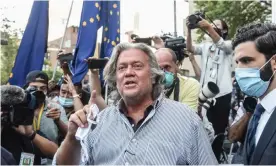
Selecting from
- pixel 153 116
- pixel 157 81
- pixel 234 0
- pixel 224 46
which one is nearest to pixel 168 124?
pixel 153 116

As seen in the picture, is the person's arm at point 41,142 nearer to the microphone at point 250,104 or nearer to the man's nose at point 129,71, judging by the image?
the man's nose at point 129,71

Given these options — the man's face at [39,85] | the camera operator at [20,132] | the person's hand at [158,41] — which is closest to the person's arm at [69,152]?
the camera operator at [20,132]

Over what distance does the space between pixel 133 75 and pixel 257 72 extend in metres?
0.78

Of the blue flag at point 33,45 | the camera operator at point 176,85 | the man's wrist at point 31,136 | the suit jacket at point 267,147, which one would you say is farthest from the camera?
the blue flag at point 33,45

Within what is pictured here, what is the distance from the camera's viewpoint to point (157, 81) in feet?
10.6

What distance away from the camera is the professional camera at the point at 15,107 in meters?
3.52

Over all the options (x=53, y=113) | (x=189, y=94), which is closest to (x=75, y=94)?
(x=53, y=113)

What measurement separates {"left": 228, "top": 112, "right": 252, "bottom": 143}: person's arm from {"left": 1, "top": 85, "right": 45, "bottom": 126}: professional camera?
5.01ft

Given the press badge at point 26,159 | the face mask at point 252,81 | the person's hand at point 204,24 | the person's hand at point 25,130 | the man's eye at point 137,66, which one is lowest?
the press badge at point 26,159

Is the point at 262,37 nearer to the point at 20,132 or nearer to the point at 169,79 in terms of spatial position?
the point at 169,79

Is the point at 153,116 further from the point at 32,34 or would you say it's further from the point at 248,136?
the point at 32,34

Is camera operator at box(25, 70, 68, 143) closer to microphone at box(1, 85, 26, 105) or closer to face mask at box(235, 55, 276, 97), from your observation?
microphone at box(1, 85, 26, 105)

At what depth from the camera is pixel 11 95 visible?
357 cm

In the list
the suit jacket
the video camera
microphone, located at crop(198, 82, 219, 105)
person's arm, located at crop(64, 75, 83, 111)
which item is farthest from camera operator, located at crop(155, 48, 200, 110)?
the suit jacket
